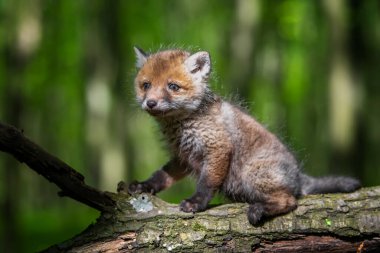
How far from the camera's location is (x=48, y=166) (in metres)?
4.64

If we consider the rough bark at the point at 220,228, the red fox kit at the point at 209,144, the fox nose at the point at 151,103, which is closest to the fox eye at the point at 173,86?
the red fox kit at the point at 209,144

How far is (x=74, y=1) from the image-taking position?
2370 cm

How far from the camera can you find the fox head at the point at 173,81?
5.92m

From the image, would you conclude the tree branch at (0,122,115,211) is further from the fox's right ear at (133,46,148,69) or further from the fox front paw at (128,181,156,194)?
the fox's right ear at (133,46,148,69)

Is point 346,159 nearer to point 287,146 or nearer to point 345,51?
point 345,51

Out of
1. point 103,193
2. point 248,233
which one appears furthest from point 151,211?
point 248,233

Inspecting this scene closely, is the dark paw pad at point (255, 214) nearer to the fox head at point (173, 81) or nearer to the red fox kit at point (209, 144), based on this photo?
the red fox kit at point (209, 144)

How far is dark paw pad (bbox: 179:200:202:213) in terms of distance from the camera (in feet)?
17.6

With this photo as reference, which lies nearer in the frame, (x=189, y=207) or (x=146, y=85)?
(x=189, y=207)

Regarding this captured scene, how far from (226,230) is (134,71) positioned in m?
2.26

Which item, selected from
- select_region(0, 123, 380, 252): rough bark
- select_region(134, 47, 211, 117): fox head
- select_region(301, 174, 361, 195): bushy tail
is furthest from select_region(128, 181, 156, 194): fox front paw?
select_region(301, 174, 361, 195): bushy tail

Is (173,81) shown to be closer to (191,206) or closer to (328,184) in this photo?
(191,206)

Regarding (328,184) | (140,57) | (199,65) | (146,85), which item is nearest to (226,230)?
(328,184)

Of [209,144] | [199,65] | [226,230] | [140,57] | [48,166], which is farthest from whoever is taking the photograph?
[140,57]
